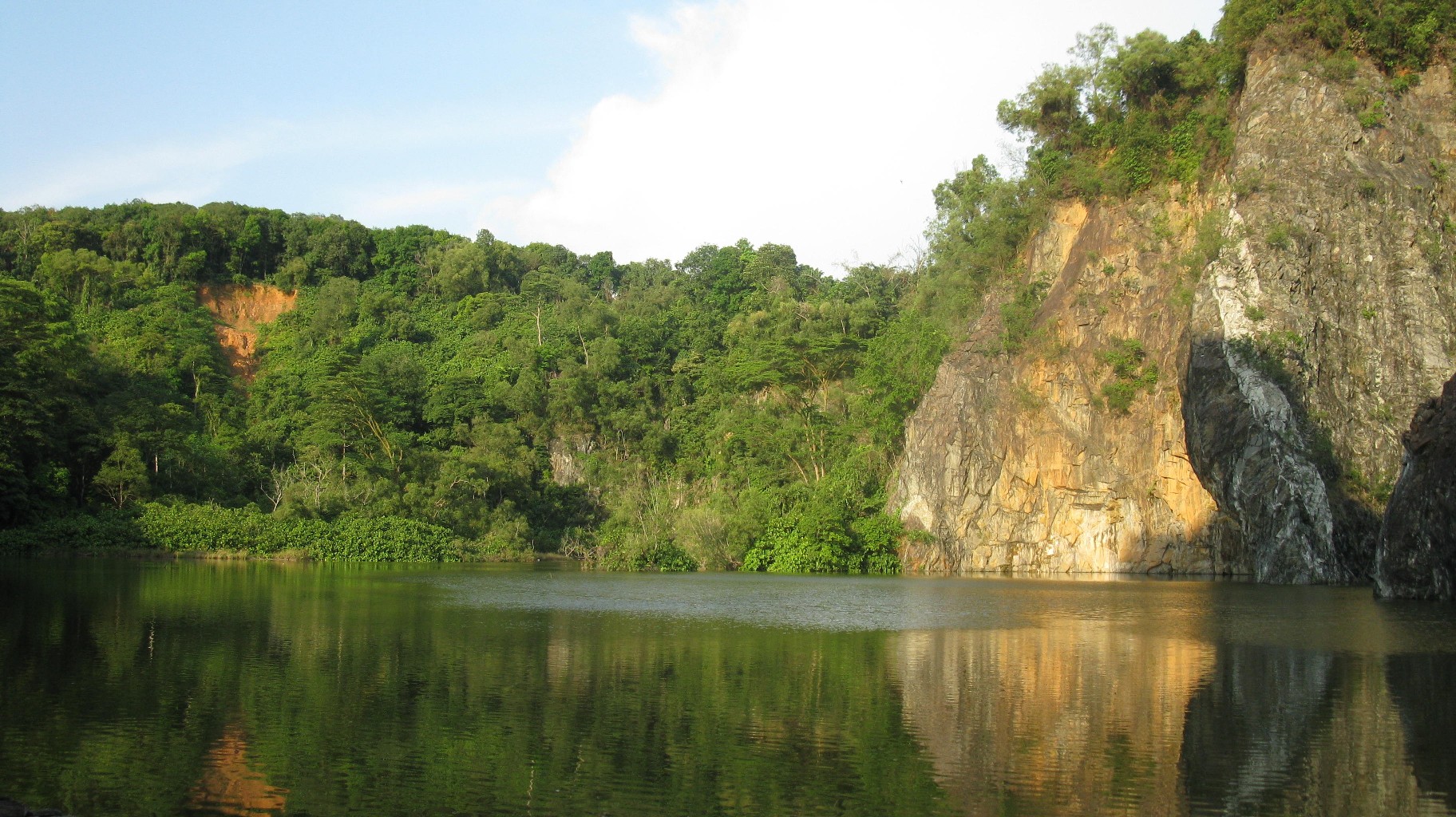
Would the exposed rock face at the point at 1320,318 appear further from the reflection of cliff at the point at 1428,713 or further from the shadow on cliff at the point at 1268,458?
the reflection of cliff at the point at 1428,713

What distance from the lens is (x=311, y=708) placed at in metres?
13.4

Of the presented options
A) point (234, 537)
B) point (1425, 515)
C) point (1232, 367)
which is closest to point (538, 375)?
point (234, 537)

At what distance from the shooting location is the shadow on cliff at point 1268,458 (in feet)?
116

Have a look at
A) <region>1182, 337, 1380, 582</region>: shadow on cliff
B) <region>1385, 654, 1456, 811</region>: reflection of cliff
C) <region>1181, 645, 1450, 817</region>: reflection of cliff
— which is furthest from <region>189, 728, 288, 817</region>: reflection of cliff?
<region>1182, 337, 1380, 582</region>: shadow on cliff

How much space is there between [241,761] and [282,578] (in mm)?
26896

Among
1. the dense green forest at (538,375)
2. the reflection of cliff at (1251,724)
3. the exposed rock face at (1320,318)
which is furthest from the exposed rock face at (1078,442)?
the reflection of cliff at (1251,724)

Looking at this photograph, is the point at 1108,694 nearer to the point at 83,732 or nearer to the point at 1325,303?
the point at 83,732

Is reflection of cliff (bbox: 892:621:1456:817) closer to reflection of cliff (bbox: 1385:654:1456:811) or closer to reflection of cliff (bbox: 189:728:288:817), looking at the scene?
reflection of cliff (bbox: 1385:654:1456:811)

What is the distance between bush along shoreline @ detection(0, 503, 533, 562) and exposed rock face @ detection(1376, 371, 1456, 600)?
37980 mm

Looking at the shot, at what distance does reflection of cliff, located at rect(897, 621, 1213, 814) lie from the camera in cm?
1017

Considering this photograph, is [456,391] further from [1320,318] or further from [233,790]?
[233,790]

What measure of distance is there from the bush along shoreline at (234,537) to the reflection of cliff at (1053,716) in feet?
115

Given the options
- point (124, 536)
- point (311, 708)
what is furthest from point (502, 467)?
point (311, 708)

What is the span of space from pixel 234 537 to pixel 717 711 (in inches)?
1583
